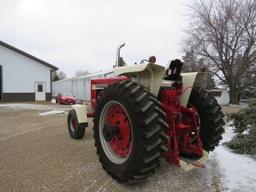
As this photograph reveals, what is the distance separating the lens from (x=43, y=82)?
25.1 metres

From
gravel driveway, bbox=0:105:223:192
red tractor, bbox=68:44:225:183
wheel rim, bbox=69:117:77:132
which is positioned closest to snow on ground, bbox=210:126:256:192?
→ gravel driveway, bbox=0:105:223:192

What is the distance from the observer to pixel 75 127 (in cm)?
611

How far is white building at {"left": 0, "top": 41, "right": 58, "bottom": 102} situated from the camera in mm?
22734

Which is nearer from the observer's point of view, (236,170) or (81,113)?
(236,170)

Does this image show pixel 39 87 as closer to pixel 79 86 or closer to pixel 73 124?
pixel 79 86

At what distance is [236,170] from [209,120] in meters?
0.90

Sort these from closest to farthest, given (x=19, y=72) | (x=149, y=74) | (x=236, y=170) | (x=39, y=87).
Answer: (x=149, y=74) → (x=236, y=170) → (x=19, y=72) → (x=39, y=87)

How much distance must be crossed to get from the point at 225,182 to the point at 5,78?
916 inches

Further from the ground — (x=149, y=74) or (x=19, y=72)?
(x=19, y=72)

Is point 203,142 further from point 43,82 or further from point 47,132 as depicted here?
point 43,82

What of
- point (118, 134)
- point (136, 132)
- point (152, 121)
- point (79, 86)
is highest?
point (79, 86)

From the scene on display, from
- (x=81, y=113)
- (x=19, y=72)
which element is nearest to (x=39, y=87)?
(x=19, y=72)

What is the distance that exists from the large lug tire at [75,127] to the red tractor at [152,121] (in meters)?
1.54

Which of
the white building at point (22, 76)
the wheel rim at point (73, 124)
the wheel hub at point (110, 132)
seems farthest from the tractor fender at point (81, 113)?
the white building at point (22, 76)
